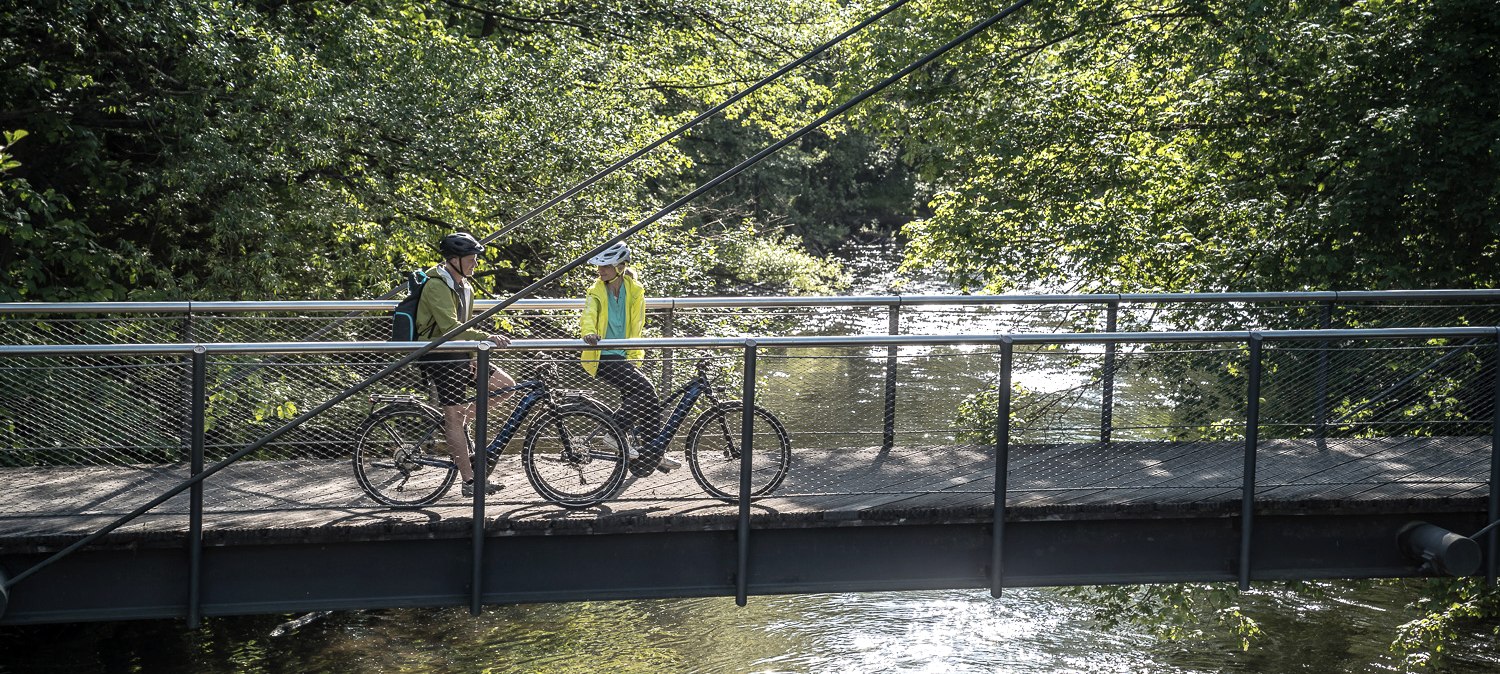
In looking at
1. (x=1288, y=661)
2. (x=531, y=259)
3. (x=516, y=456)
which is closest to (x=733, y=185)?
(x=531, y=259)

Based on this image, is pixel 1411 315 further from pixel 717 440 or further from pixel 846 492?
pixel 717 440

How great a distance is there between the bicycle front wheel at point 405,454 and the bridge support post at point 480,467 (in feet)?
1.52

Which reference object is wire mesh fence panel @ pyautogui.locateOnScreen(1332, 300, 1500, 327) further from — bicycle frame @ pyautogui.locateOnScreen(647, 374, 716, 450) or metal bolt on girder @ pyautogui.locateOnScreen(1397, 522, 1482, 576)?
bicycle frame @ pyautogui.locateOnScreen(647, 374, 716, 450)

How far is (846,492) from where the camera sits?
7.51 m

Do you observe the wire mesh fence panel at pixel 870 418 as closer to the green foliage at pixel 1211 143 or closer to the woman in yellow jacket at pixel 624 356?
the woman in yellow jacket at pixel 624 356

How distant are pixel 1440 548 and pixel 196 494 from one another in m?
6.69

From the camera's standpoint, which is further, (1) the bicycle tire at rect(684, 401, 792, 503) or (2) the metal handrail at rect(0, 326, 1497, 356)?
(1) the bicycle tire at rect(684, 401, 792, 503)

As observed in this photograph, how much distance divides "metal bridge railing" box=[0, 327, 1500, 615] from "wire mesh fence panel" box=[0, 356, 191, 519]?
0.01 meters

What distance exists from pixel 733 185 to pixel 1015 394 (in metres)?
24.6

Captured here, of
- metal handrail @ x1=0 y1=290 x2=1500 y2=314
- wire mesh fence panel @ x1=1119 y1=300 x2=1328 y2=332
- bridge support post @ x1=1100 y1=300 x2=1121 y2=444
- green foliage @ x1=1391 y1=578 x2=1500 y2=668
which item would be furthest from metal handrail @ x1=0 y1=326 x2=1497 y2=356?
green foliage @ x1=1391 y1=578 x2=1500 y2=668

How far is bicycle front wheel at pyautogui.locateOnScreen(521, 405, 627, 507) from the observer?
23.6ft

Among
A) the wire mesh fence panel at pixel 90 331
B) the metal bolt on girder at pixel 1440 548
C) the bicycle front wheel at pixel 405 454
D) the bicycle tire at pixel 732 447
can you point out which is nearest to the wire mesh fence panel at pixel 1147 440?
the metal bolt on girder at pixel 1440 548

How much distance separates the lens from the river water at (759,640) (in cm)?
1170

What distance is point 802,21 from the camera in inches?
870
